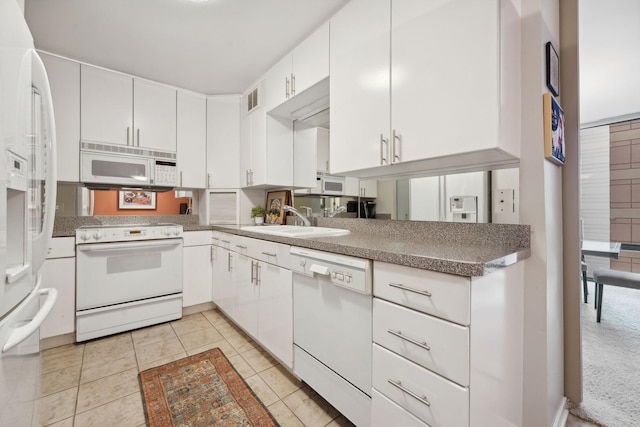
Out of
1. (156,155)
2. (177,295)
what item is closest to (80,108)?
(156,155)

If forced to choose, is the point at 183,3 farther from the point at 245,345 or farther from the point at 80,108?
the point at 245,345

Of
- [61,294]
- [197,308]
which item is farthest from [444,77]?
[61,294]

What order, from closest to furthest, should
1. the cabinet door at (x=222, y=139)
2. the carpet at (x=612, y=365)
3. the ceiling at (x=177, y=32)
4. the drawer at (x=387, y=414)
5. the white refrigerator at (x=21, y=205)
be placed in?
1. the white refrigerator at (x=21, y=205)
2. the drawer at (x=387, y=414)
3. the carpet at (x=612, y=365)
4. the ceiling at (x=177, y=32)
5. the cabinet door at (x=222, y=139)

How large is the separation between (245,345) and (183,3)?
2413 mm

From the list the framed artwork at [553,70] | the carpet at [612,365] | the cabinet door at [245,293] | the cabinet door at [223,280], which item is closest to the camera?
the framed artwork at [553,70]

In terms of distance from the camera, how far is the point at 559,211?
135 centimetres

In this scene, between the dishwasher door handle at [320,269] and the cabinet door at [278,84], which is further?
the cabinet door at [278,84]

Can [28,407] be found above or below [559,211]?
below

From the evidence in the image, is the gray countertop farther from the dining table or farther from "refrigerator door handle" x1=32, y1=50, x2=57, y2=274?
the dining table

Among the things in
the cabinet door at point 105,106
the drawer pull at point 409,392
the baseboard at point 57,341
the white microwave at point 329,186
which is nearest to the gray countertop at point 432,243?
the white microwave at point 329,186

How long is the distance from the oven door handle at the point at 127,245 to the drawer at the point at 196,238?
90 mm

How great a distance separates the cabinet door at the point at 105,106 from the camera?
2418mm

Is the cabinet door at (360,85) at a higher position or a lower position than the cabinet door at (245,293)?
higher

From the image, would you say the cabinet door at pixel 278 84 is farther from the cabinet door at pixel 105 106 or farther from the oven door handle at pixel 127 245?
the oven door handle at pixel 127 245
